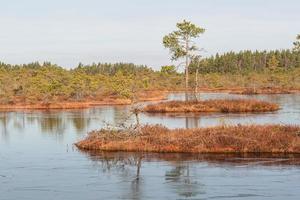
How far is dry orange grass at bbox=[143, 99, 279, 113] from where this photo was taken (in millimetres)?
58531

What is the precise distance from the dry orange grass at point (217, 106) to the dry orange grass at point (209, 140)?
27484mm

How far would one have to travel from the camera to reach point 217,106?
5950cm

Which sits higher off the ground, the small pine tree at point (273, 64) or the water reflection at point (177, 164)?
the small pine tree at point (273, 64)

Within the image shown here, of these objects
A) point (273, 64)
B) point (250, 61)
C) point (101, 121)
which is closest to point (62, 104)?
point (101, 121)

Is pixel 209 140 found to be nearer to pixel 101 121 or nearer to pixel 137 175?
pixel 137 175

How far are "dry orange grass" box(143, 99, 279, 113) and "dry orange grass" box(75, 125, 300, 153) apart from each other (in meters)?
27.5

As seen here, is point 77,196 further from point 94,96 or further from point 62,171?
point 94,96

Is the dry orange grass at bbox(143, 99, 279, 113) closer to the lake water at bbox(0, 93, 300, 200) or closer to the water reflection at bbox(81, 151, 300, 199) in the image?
the lake water at bbox(0, 93, 300, 200)

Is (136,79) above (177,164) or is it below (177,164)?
above

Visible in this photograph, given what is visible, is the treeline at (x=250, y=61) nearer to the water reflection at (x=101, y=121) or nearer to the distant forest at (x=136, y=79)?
the distant forest at (x=136, y=79)

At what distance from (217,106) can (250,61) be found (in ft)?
424

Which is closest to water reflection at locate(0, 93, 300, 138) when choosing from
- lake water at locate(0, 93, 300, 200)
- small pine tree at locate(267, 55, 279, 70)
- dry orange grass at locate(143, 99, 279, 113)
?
dry orange grass at locate(143, 99, 279, 113)

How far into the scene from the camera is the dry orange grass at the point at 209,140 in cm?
2909

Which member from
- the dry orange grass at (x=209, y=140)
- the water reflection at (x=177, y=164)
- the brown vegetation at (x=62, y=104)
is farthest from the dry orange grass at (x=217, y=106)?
the water reflection at (x=177, y=164)
